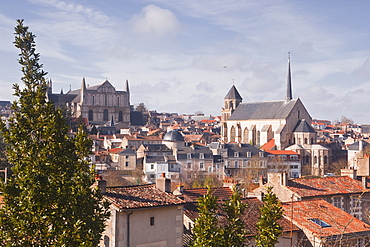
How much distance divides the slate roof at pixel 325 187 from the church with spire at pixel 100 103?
9088 cm

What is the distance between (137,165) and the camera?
64250mm

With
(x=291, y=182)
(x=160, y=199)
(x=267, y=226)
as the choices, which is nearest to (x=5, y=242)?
(x=267, y=226)

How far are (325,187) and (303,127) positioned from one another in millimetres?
56975

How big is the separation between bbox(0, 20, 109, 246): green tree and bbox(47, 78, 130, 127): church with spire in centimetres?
10486

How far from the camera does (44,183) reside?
29.3ft

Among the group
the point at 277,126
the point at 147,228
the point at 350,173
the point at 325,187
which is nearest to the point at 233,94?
the point at 277,126

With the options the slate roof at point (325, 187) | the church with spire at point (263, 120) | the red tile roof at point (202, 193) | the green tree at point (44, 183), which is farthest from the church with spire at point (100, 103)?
the green tree at point (44, 183)

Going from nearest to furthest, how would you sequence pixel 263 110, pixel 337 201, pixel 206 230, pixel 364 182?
pixel 206 230 → pixel 337 201 → pixel 364 182 → pixel 263 110

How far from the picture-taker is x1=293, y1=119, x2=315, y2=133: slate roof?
7962 cm

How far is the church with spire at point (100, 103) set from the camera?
382 ft

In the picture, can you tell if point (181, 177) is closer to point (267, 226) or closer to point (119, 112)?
point (267, 226)

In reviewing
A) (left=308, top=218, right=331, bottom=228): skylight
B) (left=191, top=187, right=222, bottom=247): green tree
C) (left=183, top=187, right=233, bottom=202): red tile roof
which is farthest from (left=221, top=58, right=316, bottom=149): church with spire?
(left=191, top=187, right=222, bottom=247): green tree

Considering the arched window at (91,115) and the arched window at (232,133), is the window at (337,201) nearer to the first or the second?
the arched window at (232,133)

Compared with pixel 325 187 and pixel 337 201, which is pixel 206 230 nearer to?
pixel 337 201
